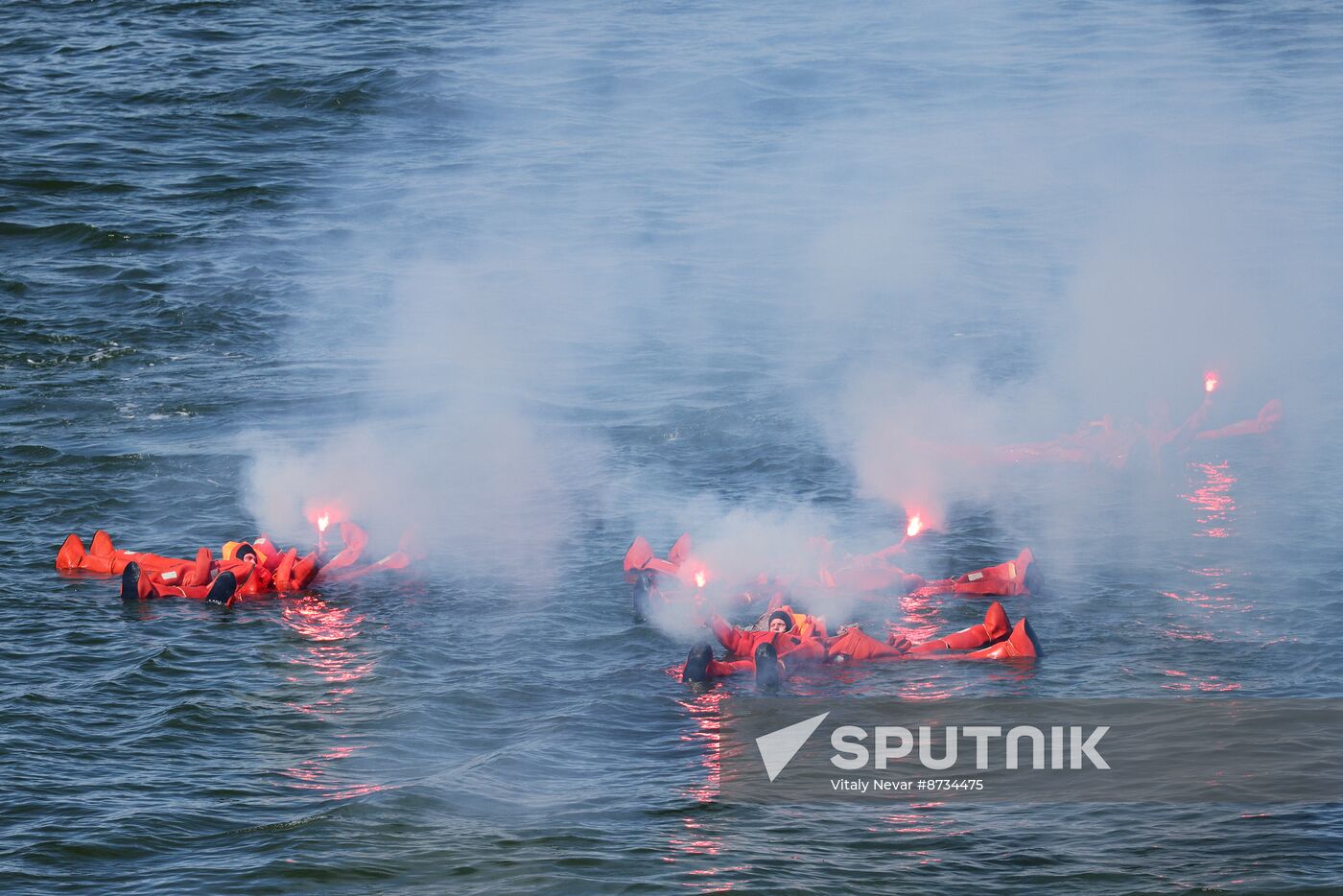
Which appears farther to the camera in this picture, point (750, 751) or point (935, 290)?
point (935, 290)

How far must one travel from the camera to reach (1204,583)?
1834 cm

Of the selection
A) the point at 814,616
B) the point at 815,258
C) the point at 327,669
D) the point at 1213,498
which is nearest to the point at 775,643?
the point at 814,616

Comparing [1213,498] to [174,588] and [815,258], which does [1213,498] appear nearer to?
[174,588]

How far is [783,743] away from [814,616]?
319cm

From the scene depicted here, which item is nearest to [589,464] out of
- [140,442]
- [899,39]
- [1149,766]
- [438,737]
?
[140,442]

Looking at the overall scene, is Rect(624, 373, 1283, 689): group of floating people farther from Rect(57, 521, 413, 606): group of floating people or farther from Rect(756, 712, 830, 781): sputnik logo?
Rect(57, 521, 413, 606): group of floating people

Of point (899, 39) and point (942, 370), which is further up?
point (899, 39)

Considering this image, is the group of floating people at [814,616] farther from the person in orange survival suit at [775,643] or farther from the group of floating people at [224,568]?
the group of floating people at [224,568]

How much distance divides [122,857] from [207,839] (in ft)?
2.23

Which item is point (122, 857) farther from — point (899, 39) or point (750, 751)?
point (899, 39)

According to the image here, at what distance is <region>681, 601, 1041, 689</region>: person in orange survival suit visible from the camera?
15.4 meters

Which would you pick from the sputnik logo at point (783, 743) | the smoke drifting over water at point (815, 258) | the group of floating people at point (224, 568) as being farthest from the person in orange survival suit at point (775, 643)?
the group of floating people at point (224, 568)

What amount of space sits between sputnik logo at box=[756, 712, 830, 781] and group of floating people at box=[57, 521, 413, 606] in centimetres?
648

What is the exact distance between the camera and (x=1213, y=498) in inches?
852
